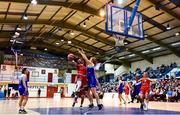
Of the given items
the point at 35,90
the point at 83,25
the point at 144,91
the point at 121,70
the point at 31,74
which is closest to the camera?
the point at 144,91

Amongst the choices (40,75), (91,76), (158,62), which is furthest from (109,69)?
(91,76)

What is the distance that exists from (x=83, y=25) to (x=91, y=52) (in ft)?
38.7

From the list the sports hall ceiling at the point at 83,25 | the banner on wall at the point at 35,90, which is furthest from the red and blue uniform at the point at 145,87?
the banner on wall at the point at 35,90

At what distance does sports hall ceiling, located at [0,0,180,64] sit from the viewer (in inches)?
949

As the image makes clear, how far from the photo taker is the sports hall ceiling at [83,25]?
24094 millimetres

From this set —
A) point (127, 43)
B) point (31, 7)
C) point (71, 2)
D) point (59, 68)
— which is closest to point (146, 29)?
point (127, 43)

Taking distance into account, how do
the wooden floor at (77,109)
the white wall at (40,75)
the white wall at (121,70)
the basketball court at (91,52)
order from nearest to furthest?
1. the wooden floor at (77,109)
2. the basketball court at (91,52)
3. the white wall at (40,75)
4. the white wall at (121,70)

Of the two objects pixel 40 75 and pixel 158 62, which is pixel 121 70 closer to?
pixel 158 62

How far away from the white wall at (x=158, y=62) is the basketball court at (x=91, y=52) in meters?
0.14

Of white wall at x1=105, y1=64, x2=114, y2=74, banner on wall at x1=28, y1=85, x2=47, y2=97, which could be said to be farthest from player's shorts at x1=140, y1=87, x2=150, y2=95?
white wall at x1=105, y1=64, x2=114, y2=74

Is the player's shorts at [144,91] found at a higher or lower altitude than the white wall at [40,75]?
lower

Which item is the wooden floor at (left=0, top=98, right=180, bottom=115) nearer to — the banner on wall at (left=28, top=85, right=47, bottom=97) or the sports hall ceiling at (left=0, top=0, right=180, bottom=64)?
the sports hall ceiling at (left=0, top=0, right=180, bottom=64)

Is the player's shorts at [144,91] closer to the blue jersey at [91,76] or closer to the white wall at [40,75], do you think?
the blue jersey at [91,76]

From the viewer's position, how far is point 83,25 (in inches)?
1248
